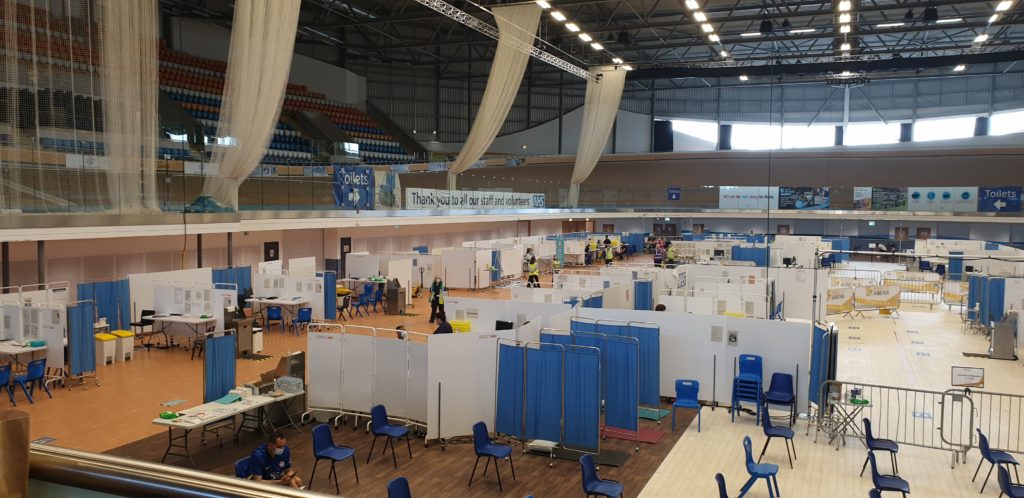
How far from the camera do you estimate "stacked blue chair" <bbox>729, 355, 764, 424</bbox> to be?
40.5 feet

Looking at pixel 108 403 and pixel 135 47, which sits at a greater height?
pixel 135 47

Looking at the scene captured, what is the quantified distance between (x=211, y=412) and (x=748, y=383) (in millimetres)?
8631

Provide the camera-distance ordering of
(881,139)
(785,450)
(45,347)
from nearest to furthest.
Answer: (785,450), (45,347), (881,139)

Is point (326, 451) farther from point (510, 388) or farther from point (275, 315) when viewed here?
point (275, 315)

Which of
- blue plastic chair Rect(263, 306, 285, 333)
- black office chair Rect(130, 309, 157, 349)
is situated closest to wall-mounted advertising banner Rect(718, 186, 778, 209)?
blue plastic chair Rect(263, 306, 285, 333)

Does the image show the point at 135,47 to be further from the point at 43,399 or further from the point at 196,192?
the point at 43,399

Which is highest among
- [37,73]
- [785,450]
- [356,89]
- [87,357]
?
[356,89]

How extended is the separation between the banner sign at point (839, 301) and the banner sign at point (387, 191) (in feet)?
49.4

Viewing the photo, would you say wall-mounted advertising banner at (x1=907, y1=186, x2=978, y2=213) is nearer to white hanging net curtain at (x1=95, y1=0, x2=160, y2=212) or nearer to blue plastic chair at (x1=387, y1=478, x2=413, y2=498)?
white hanging net curtain at (x1=95, y1=0, x2=160, y2=212)

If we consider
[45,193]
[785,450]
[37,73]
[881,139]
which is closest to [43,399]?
[45,193]

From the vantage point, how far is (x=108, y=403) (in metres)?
12.1

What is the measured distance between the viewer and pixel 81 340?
13.4m

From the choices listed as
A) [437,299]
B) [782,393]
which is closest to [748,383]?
[782,393]

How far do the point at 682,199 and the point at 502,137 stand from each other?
507 inches
